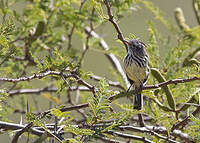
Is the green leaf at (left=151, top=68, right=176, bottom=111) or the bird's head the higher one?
the bird's head

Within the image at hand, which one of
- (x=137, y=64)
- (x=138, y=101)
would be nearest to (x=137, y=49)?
(x=137, y=64)

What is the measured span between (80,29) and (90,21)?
0.14 m

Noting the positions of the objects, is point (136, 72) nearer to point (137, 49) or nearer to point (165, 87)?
point (137, 49)

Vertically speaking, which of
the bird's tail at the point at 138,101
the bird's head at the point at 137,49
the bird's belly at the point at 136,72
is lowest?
the bird's tail at the point at 138,101

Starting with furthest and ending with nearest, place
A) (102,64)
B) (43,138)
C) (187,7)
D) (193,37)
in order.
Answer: (187,7) → (102,64) → (193,37) → (43,138)

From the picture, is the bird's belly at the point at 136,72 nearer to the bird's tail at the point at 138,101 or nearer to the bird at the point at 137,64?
the bird at the point at 137,64

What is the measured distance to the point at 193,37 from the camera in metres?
2.95

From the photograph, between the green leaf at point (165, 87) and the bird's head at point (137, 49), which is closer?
the green leaf at point (165, 87)

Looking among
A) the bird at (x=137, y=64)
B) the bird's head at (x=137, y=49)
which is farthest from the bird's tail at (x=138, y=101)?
the bird's head at (x=137, y=49)

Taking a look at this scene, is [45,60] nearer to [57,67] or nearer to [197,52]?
[57,67]

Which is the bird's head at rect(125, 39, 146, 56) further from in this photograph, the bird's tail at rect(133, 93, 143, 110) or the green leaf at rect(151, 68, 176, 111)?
the green leaf at rect(151, 68, 176, 111)

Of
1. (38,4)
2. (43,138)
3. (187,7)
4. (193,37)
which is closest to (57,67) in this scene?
(43,138)

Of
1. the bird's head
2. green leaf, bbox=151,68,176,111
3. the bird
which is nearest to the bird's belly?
→ the bird

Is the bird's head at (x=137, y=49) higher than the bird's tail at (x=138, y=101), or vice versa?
the bird's head at (x=137, y=49)
